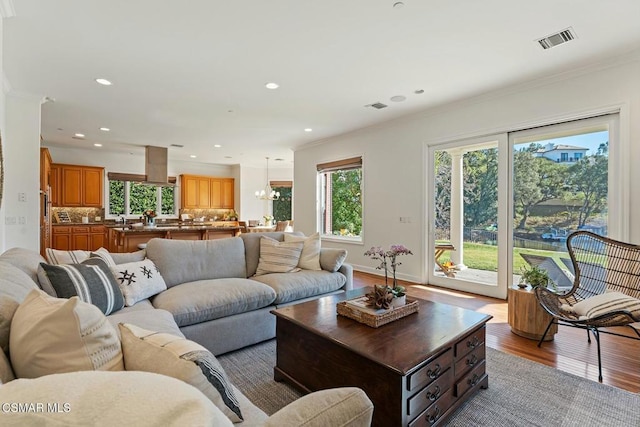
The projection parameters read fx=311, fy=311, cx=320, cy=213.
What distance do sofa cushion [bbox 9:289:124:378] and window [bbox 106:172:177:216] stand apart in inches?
337

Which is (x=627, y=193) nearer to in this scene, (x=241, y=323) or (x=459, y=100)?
(x=459, y=100)

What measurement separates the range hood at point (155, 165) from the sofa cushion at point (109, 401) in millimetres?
7940

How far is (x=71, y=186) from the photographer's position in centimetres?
773

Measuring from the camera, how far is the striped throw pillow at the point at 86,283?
190 centimetres

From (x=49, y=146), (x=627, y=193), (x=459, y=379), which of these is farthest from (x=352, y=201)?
(x=49, y=146)

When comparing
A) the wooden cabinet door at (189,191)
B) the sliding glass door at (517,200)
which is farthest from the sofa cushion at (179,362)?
the wooden cabinet door at (189,191)

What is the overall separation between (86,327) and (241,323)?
1.80 m

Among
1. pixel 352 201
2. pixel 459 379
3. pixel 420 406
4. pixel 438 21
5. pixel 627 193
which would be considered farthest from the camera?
pixel 352 201

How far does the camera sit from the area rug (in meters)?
1.82

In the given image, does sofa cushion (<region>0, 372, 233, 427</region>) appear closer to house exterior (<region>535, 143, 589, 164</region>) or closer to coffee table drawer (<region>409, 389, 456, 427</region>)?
coffee table drawer (<region>409, 389, 456, 427</region>)

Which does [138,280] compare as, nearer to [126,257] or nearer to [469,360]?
[126,257]

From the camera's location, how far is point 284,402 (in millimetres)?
1953

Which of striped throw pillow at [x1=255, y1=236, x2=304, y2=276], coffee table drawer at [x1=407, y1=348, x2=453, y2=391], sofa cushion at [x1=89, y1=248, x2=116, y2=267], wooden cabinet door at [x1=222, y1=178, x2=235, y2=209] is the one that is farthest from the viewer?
wooden cabinet door at [x1=222, y1=178, x2=235, y2=209]

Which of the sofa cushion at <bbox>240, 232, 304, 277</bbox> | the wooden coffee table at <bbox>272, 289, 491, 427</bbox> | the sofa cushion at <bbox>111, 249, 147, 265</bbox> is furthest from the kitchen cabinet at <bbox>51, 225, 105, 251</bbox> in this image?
the wooden coffee table at <bbox>272, 289, 491, 427</bbox>
